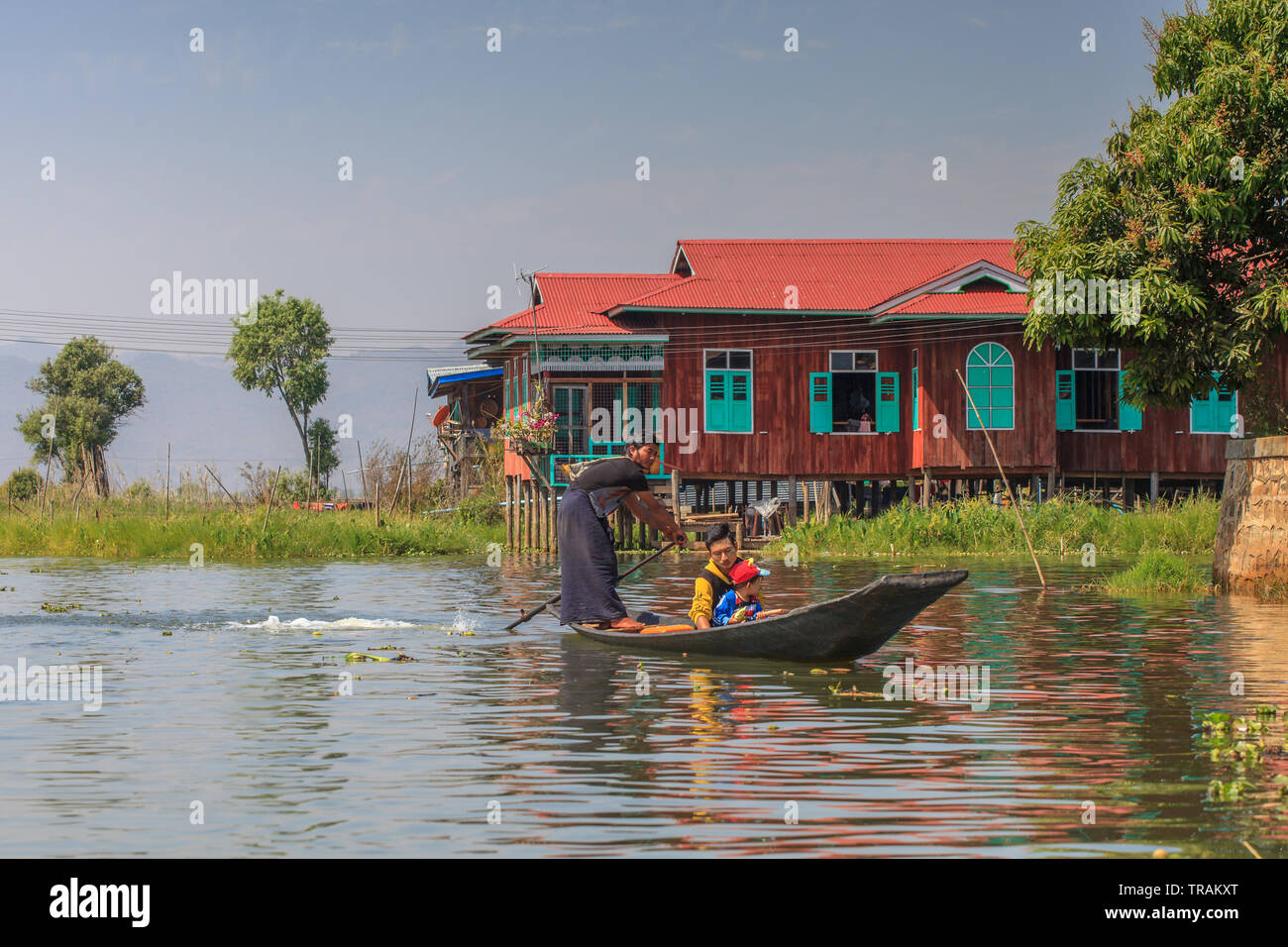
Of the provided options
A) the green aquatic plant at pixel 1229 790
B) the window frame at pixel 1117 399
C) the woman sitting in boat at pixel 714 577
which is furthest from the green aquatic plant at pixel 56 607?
the window frame at pixel 1117 399

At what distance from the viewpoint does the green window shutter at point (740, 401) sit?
3338 cm

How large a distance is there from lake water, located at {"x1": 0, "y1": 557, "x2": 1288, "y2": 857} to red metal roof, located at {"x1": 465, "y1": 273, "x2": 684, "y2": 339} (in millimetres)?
17151

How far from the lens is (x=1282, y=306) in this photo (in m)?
18.8

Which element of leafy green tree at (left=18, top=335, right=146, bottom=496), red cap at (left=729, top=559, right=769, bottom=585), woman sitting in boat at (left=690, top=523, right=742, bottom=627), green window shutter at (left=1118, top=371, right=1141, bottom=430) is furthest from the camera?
leafy green tree at (left=18, top=335, right=146, bottom=496)

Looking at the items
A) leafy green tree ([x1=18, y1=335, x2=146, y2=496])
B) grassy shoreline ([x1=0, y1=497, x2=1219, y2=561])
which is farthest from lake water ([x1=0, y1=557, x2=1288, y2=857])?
leafy green tree ([x1=18, y1=335, x2=146, y2=496])

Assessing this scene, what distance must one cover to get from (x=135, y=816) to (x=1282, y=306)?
16.2 m

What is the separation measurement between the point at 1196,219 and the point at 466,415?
3197 cm

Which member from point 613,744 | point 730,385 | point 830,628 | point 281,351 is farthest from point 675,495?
point 281,351

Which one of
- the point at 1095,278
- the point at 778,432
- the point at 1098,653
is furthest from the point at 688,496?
the point at 1098,653

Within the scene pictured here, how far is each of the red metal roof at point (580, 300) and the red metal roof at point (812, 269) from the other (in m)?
0.84

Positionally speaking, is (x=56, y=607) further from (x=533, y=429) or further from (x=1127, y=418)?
(x=1127, y=418)

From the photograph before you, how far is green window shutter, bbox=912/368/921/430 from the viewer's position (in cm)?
3284

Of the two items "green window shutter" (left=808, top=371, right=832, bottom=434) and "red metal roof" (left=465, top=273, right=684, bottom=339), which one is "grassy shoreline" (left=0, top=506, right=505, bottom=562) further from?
"green window shutter" (left=808, top=371, right=832, bottom=434)

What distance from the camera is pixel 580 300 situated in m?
36.9
